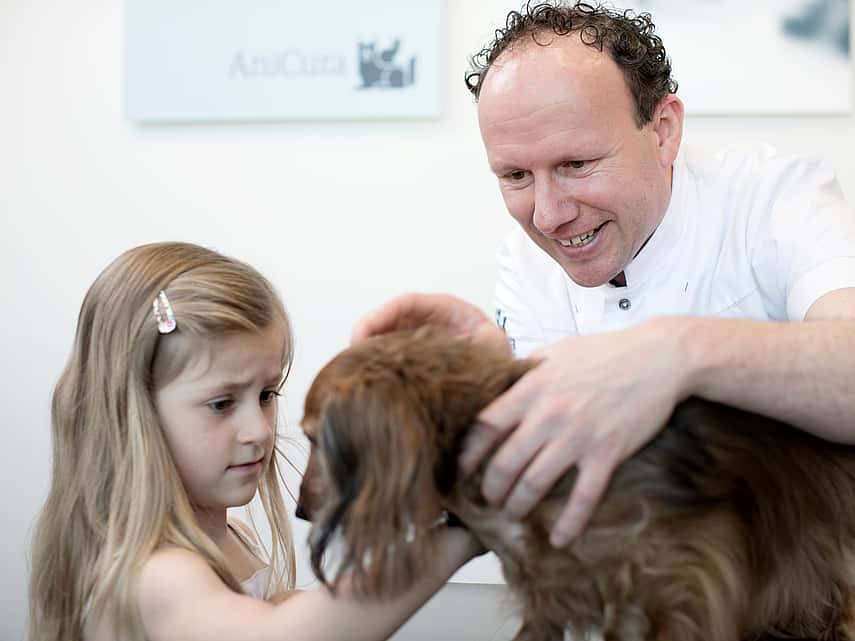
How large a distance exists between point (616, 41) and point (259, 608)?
1.14 meters

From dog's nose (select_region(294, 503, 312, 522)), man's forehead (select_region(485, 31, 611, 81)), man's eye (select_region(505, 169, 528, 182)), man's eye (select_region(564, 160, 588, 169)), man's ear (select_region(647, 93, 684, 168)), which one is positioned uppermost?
man's forehead (select_region(485, 31, 611, 81))

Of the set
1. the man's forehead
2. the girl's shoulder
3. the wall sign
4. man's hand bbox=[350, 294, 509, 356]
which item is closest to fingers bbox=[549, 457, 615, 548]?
man's hand bbox=[350, 294, 509, 356]

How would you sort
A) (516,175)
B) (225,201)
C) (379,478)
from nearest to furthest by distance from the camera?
1. (379,478)
2. (516,175)
3. (225,201)

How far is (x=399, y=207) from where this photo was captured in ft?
9.33

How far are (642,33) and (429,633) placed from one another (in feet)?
6.14

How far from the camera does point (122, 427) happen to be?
1543 millimetres

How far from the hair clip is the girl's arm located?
0.36m

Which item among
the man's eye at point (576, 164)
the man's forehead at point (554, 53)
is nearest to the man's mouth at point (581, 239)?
the man's eye at point (576, 164)

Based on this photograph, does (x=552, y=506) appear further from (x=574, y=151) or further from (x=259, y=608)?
(x=574, y=151)

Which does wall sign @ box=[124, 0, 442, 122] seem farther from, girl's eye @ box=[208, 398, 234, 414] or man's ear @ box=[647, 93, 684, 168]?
girl's eye @ box=[208, 398, 234, 414]

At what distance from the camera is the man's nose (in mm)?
1685

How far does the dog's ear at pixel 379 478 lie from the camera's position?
3.41 ft

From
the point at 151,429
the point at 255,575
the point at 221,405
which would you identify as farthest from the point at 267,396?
the point at 255,575

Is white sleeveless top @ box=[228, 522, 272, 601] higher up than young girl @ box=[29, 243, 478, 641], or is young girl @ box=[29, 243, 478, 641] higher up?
young girl @ box=[29, 243, 478, 641]
